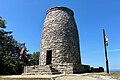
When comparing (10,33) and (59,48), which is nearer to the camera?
(59,48)

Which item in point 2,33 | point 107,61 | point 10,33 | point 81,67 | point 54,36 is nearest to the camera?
point 107,61

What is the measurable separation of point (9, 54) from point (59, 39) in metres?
13.8

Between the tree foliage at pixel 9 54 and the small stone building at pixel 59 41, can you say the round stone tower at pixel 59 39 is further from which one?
the tree foliage at pixel 9 54

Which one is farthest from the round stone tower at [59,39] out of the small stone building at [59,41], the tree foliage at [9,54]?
the tree foliage at [9,54]

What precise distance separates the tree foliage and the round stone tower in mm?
4071

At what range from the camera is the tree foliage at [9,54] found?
21.5 m

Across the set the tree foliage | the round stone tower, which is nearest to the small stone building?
the round stone tower

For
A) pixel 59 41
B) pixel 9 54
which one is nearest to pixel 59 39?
pixel 59 41

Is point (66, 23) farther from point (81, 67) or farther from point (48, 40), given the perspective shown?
point (81, 67)

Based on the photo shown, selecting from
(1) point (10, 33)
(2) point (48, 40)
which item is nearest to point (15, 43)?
(1) point (10, 33)

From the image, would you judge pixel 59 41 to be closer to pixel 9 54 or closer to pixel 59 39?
pixel 59 39

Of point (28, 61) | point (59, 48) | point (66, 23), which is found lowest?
point (28, 61)

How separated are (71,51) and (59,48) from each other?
1.31 m

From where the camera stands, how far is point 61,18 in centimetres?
1755
